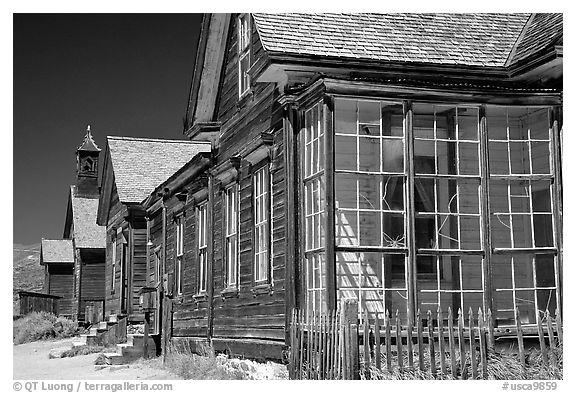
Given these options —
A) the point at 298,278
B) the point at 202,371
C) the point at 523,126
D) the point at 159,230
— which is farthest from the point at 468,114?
the point at 159,230

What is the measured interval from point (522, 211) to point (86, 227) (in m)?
28.7

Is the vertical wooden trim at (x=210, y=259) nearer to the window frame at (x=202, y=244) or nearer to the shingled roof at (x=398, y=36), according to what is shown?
the window frame at (x=202, y=244)

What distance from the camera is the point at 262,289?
13438 millimetres

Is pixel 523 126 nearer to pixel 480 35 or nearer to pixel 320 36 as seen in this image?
pixel 480 35

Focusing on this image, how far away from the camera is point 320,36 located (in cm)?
1234

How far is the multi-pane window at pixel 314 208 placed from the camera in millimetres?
11461

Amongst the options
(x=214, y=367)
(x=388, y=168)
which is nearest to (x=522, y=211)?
(x=388, y=168)

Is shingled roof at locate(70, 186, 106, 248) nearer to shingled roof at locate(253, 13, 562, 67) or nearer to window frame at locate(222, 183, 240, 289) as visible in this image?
window frame at locate(222, 183, 240, 289)

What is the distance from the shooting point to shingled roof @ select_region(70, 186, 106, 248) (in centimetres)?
3769

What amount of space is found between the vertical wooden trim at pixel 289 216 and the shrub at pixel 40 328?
21.0 meters

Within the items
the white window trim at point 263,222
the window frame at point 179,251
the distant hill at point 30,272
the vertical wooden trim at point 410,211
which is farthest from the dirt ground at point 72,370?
the distant hill at point 30,272

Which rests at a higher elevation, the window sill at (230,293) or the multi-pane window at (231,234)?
the multi-pane window at (231,234)

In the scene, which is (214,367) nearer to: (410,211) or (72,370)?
(72,370)

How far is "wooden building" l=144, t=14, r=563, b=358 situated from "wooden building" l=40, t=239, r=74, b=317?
30.7 m
